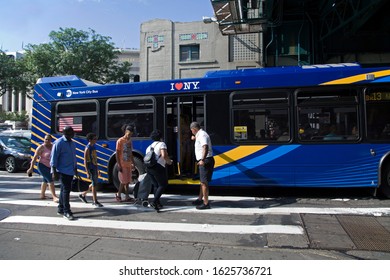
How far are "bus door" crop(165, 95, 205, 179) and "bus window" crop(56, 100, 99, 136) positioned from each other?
2.03 meters

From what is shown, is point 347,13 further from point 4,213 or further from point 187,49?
point 4,213

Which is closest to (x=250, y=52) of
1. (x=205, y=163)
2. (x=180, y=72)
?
(x=180, y=72)

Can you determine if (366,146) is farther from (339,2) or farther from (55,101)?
(339,2)

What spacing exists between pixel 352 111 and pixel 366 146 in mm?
823

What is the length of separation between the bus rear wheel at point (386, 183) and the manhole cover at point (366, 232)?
1.58 metres

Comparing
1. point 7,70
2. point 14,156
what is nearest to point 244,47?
point 14,156

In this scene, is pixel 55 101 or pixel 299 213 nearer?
pixel 299 213

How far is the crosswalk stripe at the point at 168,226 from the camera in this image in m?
5.37

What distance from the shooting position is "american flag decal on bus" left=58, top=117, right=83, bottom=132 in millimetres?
8984

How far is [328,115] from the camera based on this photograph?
23.8 ft

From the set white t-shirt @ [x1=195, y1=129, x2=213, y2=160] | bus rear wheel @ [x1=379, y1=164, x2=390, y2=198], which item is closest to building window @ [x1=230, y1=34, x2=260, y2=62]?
bus rear wheel @ [x1=379, y1=164, x2=390, y2=198]

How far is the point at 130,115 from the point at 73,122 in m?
1.82

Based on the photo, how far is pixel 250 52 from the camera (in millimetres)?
19250

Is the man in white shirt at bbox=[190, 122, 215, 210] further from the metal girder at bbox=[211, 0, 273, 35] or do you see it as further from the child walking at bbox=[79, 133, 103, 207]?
the metal girder at bbox=[211, 0, 273, 35]
